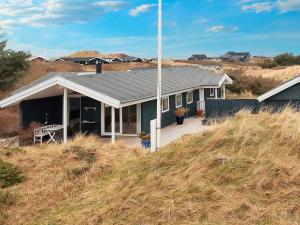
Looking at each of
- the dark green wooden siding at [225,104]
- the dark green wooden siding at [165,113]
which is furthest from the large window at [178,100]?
the dark green wooden siding at [225,104]

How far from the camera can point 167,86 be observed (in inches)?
960

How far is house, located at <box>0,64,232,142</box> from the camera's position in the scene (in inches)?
704

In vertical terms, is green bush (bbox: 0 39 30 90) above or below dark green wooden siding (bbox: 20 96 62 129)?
above

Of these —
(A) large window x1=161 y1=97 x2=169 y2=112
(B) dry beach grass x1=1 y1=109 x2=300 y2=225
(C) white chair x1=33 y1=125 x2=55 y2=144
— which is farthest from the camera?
(A) large window x1=161 y1=97 x2=169 y2=112

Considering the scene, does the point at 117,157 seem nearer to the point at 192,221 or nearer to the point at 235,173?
the point at 235,173

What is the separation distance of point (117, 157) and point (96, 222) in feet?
14.8

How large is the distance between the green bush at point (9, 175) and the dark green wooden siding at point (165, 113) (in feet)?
35.5

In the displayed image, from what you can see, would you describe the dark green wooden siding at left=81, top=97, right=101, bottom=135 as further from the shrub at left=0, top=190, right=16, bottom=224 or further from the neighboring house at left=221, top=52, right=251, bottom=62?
the neighboring house at left=221, top=52, right=251, bottom=62

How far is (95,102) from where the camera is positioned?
825 inches

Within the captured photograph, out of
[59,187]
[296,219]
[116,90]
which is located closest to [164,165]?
[59,187]

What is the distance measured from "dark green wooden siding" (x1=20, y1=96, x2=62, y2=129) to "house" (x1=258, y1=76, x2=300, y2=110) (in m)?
11.0

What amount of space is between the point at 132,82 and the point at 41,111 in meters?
5.13

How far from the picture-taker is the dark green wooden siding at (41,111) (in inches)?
794

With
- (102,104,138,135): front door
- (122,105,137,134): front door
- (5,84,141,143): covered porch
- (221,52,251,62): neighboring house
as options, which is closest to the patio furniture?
(5,84,141,143): covered porch
